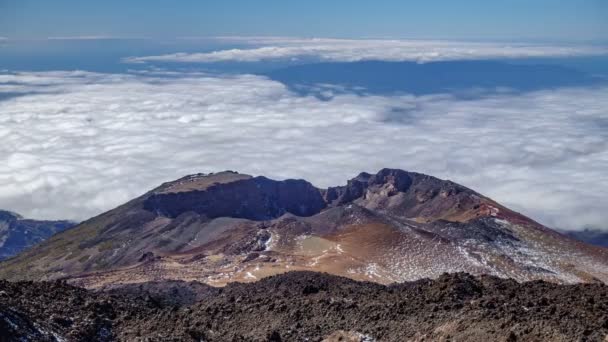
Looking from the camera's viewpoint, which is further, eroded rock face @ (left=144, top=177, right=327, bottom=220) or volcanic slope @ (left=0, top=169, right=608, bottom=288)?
eroded rock face @ (left=144, top=177, right=327, bottom=220)

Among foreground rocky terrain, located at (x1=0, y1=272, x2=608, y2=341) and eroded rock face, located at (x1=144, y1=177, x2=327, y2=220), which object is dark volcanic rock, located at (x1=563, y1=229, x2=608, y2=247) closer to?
eroded rock face, located at (x1=144, y1=177, x2=327, y2=220)

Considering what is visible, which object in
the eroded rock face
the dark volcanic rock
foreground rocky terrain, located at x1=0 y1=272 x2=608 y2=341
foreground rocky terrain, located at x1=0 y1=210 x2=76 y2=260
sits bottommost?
foreground rocky terrain, located at x1=0 y1=210 x2=76 y2=260

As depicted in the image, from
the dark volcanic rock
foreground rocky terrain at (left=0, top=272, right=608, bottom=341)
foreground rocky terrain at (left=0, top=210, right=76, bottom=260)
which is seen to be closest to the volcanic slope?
foreground rocky terrain at (left=0, top=272, right=608, bottom=341)

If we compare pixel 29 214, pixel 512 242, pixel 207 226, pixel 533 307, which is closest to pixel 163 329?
pixel 533 307

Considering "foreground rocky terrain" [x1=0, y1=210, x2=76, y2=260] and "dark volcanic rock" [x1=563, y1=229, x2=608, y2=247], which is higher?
"dark volcanic rock" [x1=563, y1=229, x2=608, y2=247]

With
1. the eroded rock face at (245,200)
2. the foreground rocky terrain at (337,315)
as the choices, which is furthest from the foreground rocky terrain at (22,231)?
the foreground rocky terrain at (337,315)

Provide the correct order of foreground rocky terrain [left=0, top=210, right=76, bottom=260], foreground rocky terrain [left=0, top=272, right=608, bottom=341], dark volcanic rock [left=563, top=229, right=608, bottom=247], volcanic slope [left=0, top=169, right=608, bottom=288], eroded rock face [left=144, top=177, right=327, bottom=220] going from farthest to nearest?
foreground rocky terrain [left=0, top=210, right=76, bottom=260]
dark volcanic rock [left=563, top=229, right=608, bottom=247]
eroded rock face [left=144, top=177, right=327, bottom=220]
volcanic slope [left=0, top=169, right=608, bottom=288]
foreground rocky terrain [left=0, top=272, right=608, bottom=341]

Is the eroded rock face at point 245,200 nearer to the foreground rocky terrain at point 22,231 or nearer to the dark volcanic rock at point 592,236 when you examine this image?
the dark volcanic rock at point 592,236

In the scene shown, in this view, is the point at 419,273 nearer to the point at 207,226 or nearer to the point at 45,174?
the point at 207,226
